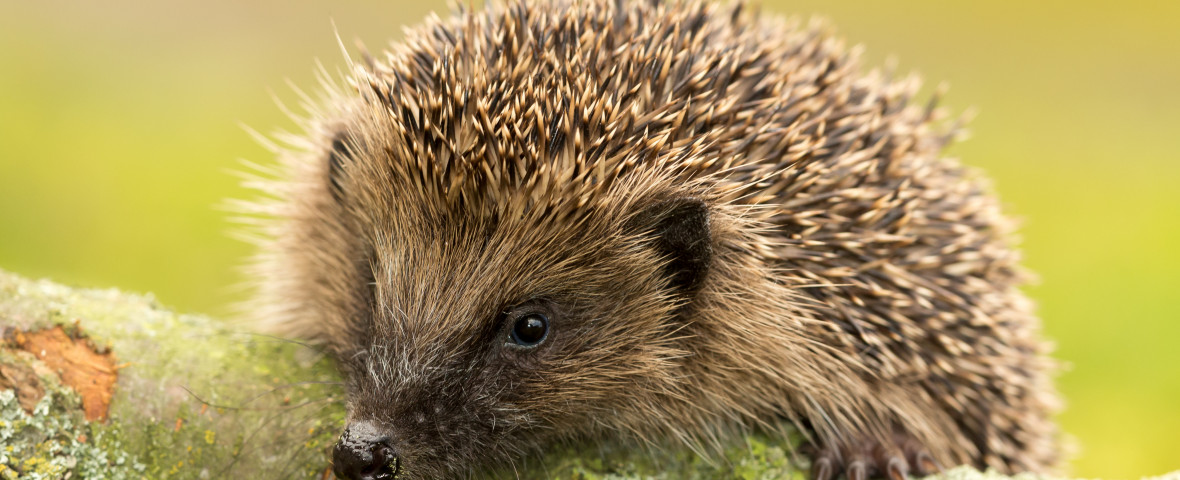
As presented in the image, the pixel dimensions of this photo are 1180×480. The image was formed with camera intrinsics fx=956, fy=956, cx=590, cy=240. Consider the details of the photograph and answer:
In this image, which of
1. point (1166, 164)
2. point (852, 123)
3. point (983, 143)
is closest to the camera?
point (852, 123)

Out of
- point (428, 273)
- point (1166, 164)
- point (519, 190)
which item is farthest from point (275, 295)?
point (1166, 164)

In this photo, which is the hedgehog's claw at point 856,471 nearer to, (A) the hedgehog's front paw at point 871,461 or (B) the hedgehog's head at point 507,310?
(A) the hedgehog's front paw at point 871,461

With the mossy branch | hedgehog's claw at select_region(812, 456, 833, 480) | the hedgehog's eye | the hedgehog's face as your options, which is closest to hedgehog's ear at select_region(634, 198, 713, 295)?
the hedgehog's face

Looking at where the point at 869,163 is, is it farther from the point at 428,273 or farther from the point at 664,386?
the point at 428,273

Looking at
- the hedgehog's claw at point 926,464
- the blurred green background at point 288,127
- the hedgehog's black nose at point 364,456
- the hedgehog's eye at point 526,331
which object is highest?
the blurred green background at point 288,127

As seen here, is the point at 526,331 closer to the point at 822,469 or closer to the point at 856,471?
the point at 822,469

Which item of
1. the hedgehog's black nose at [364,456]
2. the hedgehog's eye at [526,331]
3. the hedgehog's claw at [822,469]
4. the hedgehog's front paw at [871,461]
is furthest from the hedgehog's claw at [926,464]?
the hedgehog's black nose at [364,456]
